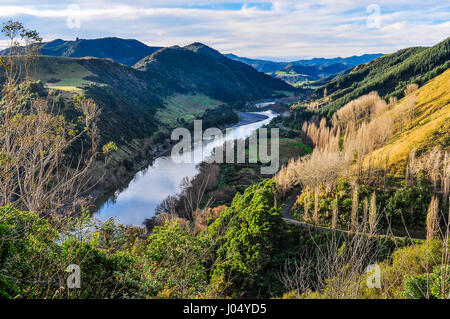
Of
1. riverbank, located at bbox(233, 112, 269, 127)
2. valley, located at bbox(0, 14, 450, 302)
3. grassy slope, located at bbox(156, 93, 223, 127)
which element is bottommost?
valley, located at bbox(0, 14, 450, 302)

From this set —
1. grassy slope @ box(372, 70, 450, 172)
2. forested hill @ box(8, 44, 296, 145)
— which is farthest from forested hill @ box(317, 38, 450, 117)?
forested hill @ box(8, 44, 296, 145)

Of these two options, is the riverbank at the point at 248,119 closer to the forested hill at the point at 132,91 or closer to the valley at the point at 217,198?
the valley at the point at 217,198

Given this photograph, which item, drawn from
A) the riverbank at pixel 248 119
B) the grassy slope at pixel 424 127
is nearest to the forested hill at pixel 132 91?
the riverbank at pixel 248 119

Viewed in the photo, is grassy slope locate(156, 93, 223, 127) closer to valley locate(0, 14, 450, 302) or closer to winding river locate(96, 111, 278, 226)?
valley locate(0, 14, 450, 302)

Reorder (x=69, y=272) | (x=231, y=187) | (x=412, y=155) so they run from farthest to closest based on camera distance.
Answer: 1. (x=231, y=187)
2. (x=412, y=155)
3. (x=69, y=272)

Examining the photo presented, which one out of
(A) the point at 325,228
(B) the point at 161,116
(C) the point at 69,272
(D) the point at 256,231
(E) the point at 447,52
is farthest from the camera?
(B) the point at 161,116

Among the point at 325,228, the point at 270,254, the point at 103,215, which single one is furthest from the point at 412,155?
the point at 103,215
